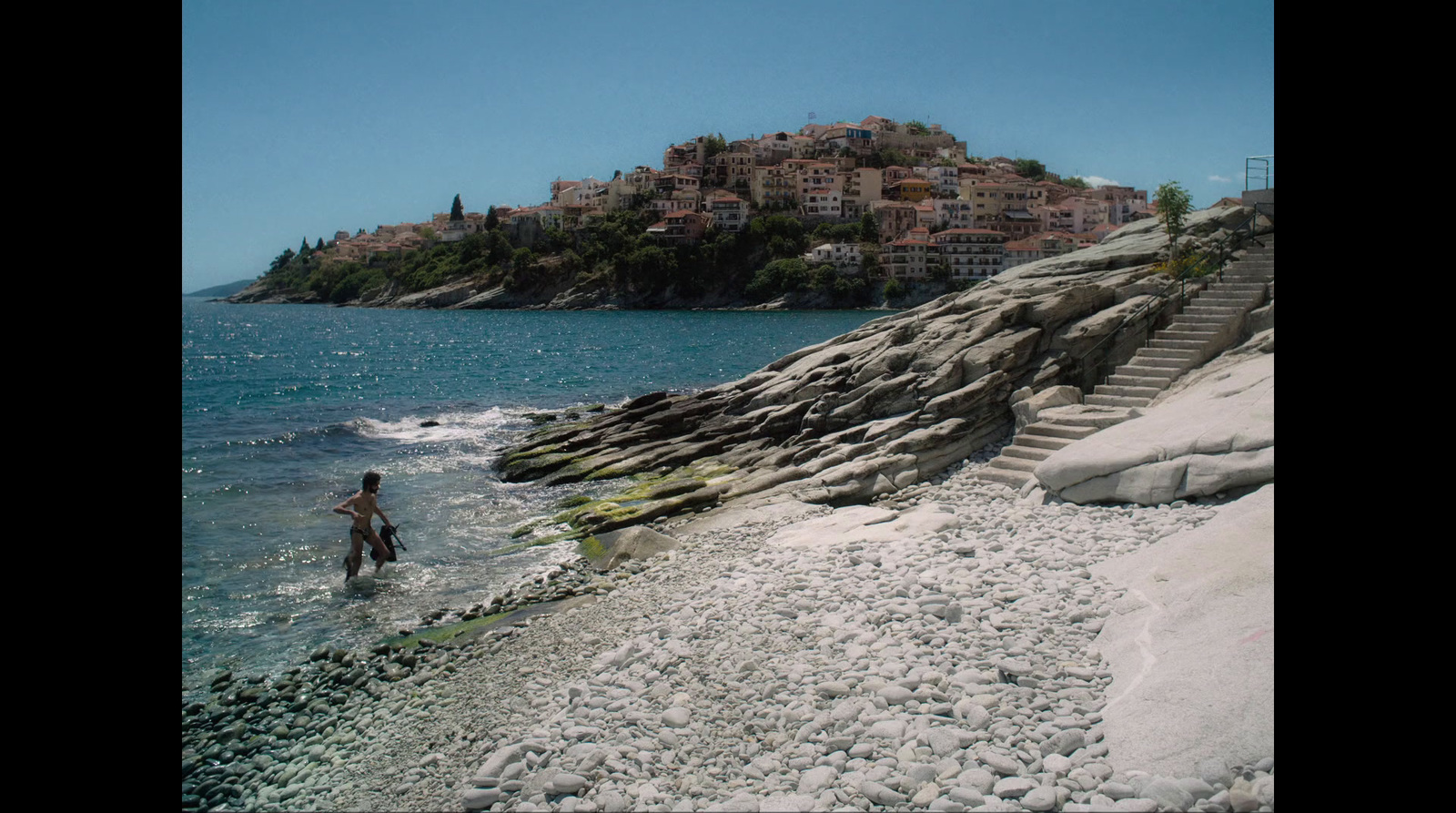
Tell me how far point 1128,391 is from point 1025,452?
253 centimetres

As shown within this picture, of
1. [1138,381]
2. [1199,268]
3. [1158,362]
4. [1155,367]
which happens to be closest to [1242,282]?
[1199,268]

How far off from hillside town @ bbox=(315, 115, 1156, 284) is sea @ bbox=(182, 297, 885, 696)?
4693cm

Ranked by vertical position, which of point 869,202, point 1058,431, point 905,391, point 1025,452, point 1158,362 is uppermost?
point 869,202

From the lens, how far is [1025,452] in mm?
16281

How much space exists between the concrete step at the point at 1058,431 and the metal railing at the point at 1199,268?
8.49 ft

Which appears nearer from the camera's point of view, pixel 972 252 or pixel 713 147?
pixel 972 252

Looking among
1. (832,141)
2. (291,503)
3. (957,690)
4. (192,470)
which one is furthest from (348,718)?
(832,141)

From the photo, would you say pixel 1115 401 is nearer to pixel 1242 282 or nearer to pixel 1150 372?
pixel 1150 372

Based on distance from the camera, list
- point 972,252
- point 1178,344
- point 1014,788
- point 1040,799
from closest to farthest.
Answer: point 1040,799, point 1014,788, point 1178,344, point 972,252

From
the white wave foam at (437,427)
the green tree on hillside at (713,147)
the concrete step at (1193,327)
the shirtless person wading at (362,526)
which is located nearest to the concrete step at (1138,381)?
the concrete step at (1193,327)

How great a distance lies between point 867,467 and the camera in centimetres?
1697

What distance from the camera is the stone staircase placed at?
16016 mm

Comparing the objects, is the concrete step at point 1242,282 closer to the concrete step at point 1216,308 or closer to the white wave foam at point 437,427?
the concrete step at point 1216,308
